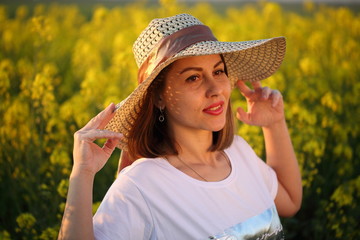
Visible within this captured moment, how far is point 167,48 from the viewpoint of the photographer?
159cm

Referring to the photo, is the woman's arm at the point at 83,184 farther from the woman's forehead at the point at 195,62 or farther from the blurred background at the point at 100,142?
the blurred background at the point at 100,142

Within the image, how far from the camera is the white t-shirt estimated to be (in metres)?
1.46

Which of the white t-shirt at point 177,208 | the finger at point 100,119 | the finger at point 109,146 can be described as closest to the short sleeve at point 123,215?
the white t-shirt at point 177,208

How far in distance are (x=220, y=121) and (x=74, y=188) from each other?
2.02 ft

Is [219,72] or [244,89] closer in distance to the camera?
[219,72]

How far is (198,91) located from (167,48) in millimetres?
202

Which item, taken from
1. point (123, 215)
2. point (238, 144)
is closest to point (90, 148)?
point (123, 215)

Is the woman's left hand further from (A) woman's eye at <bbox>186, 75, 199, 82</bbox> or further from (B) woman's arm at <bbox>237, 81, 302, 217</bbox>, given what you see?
(A) woman's eye at <bbox>186, 75, 199, 82</bbox>

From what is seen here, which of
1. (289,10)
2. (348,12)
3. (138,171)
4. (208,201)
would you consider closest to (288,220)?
(208,201)

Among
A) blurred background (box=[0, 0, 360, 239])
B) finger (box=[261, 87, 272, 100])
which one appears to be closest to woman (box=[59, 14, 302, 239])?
finger (box=[261, 87, 272, 100])

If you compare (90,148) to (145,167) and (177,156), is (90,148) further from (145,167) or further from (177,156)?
(177,156)

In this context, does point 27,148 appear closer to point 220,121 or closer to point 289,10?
point 220,121

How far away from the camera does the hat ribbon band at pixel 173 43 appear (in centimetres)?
158

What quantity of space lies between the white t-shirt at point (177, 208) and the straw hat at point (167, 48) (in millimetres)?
212
